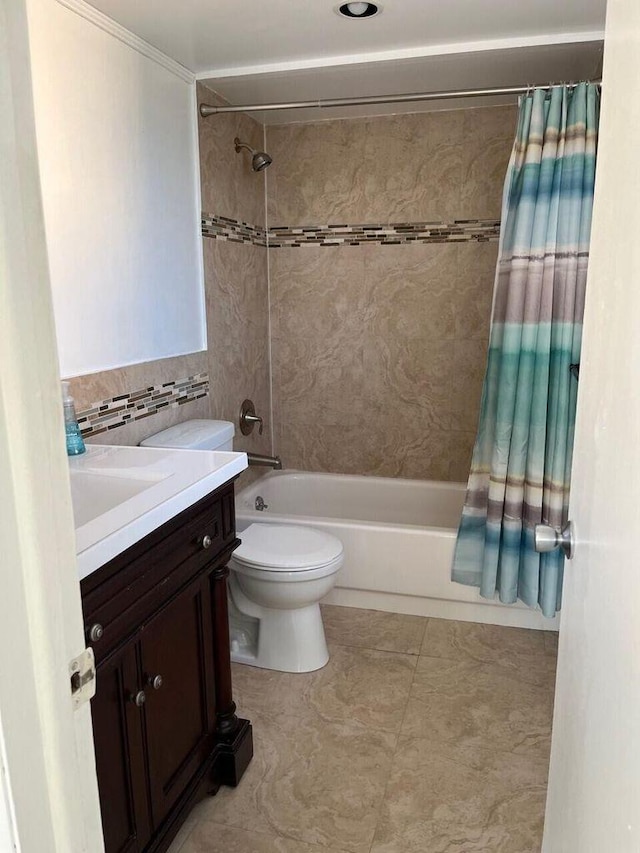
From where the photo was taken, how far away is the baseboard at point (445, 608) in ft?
8.84

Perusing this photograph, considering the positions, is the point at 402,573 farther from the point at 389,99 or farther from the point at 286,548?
the point at 389,99

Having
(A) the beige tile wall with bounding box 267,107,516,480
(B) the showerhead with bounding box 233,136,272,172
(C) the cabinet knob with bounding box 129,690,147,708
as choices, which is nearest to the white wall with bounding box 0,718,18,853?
(C) the cabinet knob with bounding box 129,690,147,708

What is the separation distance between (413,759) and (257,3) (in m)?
2.26

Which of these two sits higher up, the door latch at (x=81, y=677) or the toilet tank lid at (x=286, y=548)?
the door latch at (x=81, y=677)

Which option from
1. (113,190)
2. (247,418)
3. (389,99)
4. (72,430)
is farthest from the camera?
(247,418)

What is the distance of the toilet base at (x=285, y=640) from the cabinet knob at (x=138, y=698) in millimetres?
1023

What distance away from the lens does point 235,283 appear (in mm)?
3061

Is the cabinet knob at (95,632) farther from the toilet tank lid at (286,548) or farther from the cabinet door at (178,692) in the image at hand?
the toilet tank lid at (286,548)

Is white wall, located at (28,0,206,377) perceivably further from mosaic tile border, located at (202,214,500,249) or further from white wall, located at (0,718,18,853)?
white wall, located at (0,718,18,853)

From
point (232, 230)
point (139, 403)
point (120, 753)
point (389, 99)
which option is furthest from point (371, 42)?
point (120, 753)

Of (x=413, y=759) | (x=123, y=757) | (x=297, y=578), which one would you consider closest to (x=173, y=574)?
(x=123, y=757)

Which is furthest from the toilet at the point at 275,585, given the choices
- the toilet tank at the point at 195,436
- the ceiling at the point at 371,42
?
the ceiling at the point at 371,42

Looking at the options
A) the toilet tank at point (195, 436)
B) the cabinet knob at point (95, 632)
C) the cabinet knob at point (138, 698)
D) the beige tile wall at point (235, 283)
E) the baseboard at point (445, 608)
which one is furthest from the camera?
the beige tile wall at point (235, 283)

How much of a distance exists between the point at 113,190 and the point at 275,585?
1.40 m
